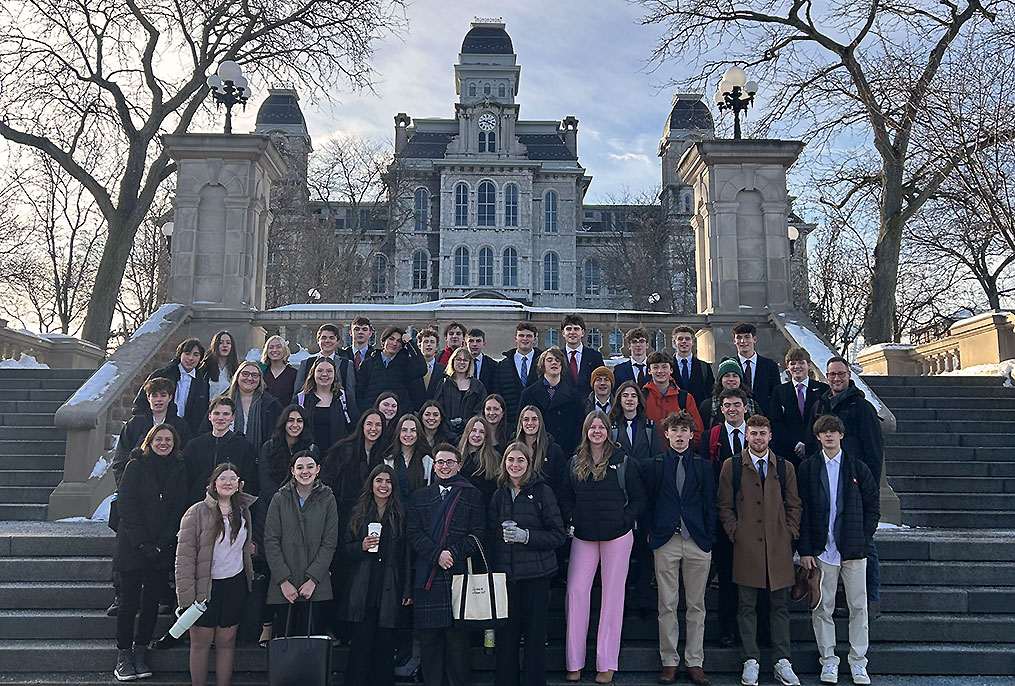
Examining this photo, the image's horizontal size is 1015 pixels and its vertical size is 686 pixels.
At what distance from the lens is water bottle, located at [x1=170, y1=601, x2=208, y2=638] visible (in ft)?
16.5

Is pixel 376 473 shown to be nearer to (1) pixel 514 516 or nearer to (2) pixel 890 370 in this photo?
(1) pixel 514 516

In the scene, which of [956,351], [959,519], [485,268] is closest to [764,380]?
[959,519]

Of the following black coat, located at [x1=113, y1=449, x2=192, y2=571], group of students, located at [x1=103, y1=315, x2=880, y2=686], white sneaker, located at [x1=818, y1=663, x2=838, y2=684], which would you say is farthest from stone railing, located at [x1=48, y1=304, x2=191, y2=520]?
white sneaker, located at [x1=818, y1=663, x2=838, y2=684]

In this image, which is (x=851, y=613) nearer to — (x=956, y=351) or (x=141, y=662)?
(x=141, y=662)

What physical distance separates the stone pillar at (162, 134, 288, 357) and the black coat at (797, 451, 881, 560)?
8.43 meters

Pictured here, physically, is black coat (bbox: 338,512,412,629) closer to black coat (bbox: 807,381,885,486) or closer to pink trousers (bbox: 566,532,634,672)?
pink trousers (bbox: 566,532,634,672)

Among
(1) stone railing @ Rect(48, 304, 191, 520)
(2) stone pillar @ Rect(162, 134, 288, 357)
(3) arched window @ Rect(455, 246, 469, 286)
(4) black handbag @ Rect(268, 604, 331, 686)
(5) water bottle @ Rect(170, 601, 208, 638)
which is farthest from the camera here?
(3) arched window @ Rect(455, 246, 469, 286)

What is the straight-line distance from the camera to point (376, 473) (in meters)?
5.43

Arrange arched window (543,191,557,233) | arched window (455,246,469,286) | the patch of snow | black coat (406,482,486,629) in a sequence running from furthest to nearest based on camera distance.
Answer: arched window (543,191,557,233)
arched window (455,246,469,286)
the patch of snow
black coat (406,482,486,629)

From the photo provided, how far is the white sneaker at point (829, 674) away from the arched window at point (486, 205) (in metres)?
56.0

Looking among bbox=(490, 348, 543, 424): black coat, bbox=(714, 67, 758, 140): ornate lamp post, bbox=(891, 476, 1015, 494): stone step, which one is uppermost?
bbox=(714, 67, 758, 140): ornate lamp post

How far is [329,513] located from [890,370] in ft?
44.9

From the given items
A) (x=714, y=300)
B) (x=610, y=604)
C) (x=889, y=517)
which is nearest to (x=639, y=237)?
(x=714, y=300)

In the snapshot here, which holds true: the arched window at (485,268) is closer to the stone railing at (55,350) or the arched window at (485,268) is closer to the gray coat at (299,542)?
the stone railing at (55,350)
